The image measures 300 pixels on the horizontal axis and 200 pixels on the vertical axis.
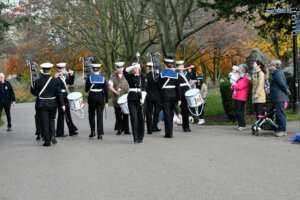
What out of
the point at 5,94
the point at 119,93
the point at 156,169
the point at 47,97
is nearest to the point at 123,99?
the point at 119,93

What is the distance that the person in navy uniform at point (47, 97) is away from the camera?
1083cm

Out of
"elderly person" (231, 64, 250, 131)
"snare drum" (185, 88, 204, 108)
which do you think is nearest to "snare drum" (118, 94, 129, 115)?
"snare drum" (185, 88, 204, 108)

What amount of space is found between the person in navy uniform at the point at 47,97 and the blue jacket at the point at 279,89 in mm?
5218

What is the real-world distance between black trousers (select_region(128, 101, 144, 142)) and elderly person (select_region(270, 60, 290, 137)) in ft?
10.6

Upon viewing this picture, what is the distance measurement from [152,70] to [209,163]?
18.4 feet

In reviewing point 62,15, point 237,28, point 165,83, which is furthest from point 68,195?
point 237,28

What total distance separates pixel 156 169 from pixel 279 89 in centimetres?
494

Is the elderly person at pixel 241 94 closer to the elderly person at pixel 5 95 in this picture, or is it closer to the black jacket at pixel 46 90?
the black jacket at pixel 46 90

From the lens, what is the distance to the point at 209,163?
25.3ft

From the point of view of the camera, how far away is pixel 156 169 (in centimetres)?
729

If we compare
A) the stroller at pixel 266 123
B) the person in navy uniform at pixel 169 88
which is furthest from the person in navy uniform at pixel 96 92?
the stroller at pixel 266 123

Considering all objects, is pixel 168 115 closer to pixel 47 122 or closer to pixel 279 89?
pixel 279 89

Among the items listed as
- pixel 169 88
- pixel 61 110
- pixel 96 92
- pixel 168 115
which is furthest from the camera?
pixel 61 110

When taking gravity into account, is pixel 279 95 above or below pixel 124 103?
above
